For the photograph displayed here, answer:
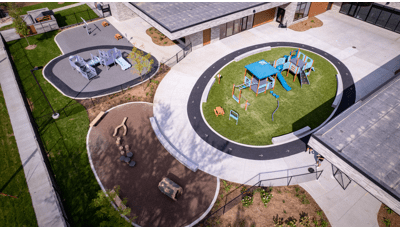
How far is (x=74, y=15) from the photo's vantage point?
40.3 metres

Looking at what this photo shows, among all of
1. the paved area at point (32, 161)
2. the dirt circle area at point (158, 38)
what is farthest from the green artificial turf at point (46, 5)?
the paved area at point (32, 161)

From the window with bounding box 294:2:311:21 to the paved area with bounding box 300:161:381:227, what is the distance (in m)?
27.7

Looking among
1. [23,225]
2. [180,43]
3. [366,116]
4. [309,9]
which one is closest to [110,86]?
[180,43]

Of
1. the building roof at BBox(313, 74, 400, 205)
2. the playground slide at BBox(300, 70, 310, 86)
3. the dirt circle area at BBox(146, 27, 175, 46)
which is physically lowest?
the playground slide at BBox(300, 70, 310, 86)

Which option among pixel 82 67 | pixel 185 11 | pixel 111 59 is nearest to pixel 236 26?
pixel 185 11

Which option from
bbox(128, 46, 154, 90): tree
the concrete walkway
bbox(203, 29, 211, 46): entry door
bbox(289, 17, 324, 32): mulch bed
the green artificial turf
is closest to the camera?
the concrete walkway

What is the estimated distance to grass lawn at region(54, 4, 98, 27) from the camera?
38938 mm

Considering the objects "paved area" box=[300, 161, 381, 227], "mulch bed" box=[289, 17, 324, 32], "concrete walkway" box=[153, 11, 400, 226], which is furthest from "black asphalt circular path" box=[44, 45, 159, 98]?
"mulch bed" box=[289, 17, 324, 32]

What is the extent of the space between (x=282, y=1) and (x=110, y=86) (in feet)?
87.2

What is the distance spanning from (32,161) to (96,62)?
14193 millimetres

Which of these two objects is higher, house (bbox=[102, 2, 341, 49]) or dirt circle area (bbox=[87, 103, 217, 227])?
house (bbox=[102, 2, 341, 49])

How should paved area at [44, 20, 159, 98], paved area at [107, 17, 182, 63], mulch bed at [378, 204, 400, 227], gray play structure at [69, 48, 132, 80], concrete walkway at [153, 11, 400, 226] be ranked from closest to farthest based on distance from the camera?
mulch bed at [378, 204, 400, 227] < concrete walkway at [153, 11, 400, 226] < paved area at [44, 20, 159, 98] < gray play structure at [69, 48, 132, 80] < paved area at [107, 17, 182, 63]

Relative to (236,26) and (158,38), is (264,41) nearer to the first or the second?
(236,26)

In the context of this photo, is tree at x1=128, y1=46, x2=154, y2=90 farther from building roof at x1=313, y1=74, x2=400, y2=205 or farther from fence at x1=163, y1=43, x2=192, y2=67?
building roof at x1=313, y1=74, x2=400, y2=205
